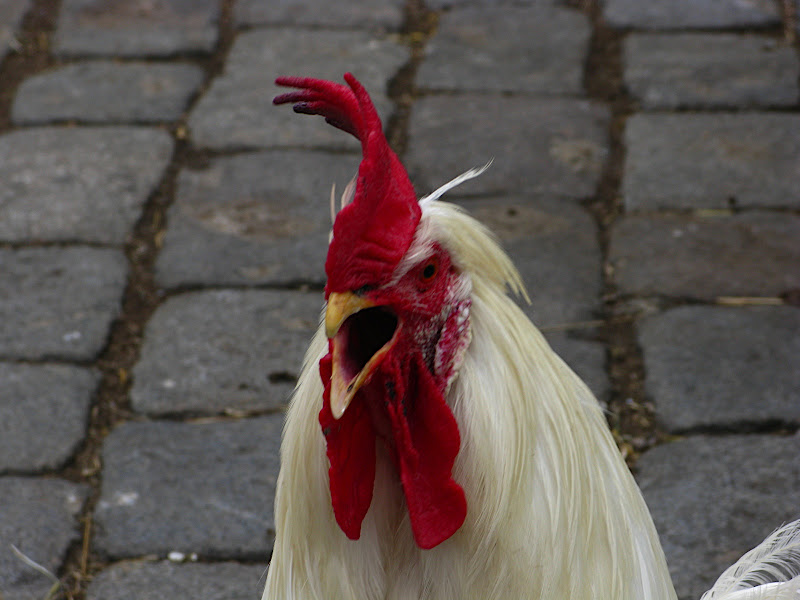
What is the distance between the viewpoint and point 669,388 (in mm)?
3262

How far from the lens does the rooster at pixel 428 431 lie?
1690 millimetres

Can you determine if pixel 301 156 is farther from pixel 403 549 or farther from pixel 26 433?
pixel 403 549

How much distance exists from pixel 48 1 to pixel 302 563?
14.8ft

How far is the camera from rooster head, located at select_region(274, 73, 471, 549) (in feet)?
5.44

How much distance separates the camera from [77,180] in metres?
4.34

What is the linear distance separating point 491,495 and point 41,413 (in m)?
1.95

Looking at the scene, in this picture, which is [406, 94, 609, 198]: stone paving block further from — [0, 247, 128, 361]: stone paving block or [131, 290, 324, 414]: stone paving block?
[0, 247, 128, 361]: stone paving block

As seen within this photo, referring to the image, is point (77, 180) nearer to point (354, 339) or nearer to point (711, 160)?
point (711, 160)

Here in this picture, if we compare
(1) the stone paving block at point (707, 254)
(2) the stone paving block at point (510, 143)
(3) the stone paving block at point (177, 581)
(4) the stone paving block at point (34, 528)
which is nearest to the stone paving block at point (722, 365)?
(1) the stone paving block at point (707, 254)

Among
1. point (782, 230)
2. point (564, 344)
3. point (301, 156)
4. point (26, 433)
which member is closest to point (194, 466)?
point (26, 433)

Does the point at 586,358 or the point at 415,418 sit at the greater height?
the point at 415,418

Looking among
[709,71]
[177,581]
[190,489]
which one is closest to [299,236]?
[190,489]

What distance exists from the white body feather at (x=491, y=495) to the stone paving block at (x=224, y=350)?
1.44 m

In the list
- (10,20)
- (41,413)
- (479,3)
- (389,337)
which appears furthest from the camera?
(479,3)
